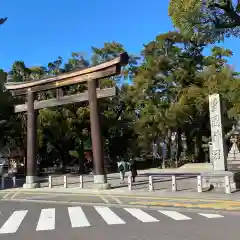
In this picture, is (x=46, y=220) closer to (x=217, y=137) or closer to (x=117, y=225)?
(x=117, y=225)

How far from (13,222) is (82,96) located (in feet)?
49.3

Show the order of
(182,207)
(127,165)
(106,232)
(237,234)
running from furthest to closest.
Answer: (127,165) < (182,207) < (106,232) < (237,234)

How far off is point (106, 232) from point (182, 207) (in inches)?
198

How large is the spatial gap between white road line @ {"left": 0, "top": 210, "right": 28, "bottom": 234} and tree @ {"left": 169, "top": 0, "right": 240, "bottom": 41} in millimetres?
10957

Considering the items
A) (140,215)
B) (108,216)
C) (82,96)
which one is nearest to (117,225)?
(108,216)

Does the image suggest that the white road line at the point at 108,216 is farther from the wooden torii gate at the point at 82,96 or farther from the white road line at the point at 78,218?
the wooden torii gate at the point at 82,96

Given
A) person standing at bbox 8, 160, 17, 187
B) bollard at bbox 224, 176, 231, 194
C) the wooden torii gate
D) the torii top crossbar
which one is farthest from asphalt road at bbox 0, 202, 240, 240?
person standing at bbox 8, 160, 17, 187

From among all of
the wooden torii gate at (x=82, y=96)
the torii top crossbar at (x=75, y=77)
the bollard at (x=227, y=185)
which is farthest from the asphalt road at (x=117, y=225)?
the torii top crossbar at (x=75, y=77)

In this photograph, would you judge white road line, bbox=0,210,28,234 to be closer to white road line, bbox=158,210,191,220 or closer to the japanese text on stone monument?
white road line, bbox=158,210,191,220

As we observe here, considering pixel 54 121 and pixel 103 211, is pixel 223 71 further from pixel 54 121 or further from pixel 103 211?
pixel 103 211

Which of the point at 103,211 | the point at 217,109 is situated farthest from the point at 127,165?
the point at 103,211

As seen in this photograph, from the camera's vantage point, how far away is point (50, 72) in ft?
171

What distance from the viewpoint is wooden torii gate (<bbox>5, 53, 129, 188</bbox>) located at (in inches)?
951

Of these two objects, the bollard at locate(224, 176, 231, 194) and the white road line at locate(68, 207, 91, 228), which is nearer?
the white road line at locate(68, 207, 91, 228)
